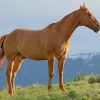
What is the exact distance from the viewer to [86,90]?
→ 18.3m

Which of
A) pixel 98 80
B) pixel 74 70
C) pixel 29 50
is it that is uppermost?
pixel 29 50

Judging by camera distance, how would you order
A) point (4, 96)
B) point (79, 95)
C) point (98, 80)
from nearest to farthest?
point (79, 95)
point (4, 96)
point (98, 80)

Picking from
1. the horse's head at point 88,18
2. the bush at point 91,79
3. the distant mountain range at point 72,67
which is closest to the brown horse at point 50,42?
the horse's head at point 88,18

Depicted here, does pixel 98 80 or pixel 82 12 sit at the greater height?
pixel 82 12

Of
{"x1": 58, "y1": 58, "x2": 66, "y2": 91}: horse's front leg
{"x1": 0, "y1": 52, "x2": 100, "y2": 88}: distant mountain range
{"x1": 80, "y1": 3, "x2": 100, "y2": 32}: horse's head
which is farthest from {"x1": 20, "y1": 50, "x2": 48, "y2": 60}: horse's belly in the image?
{"x1": 0, "y1": 52, "x2": 100, "y2": 88}: distant mountain range

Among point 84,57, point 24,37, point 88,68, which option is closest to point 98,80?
point 24,37

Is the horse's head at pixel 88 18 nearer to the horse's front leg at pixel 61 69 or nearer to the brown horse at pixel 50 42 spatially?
the brown horse at pixel 50 42

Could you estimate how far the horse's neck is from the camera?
19.2 m

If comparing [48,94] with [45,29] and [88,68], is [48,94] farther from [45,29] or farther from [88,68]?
[88,68]

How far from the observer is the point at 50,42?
19.1 meters

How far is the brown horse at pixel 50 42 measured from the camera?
1903 cm

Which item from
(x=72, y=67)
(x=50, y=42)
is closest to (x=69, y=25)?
(x=50, y=42)

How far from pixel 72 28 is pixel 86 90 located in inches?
78.5

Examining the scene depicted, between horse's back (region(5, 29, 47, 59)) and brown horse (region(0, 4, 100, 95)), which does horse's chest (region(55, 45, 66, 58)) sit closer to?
brown horse (region(0, 4, 100, 95))
